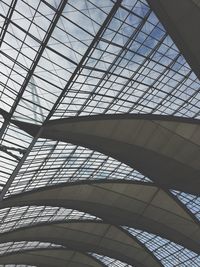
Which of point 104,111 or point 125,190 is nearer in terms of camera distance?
point 104,111

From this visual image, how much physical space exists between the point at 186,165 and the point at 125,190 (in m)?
9.11

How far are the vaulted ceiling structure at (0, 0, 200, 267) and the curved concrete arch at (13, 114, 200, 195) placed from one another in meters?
0.08

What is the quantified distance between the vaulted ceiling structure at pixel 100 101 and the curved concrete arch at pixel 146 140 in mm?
83

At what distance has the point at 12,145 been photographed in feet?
128

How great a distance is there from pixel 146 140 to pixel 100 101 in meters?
7.10

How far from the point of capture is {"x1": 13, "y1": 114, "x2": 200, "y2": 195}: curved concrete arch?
3588 cm

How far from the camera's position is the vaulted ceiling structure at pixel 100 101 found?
2738 cm

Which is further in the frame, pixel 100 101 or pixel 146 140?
pixel 146 140

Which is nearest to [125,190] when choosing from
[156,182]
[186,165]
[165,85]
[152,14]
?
[156,182]

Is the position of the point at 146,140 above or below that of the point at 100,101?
below

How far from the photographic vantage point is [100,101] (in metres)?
34.6

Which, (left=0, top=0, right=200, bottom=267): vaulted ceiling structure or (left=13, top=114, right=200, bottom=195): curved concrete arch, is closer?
(left=0, top=0, right=200, bottom=267): vaulted ceiling structure

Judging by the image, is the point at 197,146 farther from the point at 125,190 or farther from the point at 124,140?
the point at 125,190

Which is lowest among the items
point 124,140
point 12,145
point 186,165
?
point 186,165
